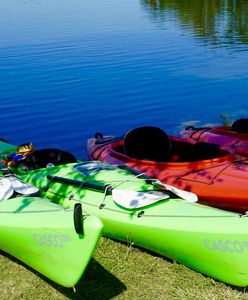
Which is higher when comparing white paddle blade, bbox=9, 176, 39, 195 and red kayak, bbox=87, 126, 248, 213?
white paddle blade, bbox=9, 176, 39, 195

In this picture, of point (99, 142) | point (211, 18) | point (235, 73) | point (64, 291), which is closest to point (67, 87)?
point (235, 73)

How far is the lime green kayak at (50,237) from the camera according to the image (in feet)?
16.2

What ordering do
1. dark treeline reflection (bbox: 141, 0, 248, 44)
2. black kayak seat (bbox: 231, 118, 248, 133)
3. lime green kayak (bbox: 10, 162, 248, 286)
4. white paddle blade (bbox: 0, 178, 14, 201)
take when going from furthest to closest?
dark treeline reflection (bbox: 141, 0, 248, 44)
black kayak seat (bbox: 231, 118, 248, 133)
white paddle blade (bbox: 0, 178, 14, 201)
lime green kayak (bbox: 10, 162, 248, 286)

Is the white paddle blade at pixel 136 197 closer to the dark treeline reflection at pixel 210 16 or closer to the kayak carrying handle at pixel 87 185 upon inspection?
the kayak carrying handle at pixel 87 185

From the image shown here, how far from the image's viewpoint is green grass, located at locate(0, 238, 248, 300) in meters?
5.19

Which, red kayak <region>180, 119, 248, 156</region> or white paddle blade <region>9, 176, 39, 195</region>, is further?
red kayak <region>180, 119, 248, 156</region>

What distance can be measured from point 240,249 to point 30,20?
110 ft

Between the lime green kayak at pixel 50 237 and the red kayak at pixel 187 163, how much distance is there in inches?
88.9

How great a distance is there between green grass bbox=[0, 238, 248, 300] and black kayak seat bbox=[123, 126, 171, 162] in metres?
2.80

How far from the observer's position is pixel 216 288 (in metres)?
5.23

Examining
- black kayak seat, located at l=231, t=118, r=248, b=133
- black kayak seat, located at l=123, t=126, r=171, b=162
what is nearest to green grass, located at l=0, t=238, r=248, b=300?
black kayak seat, located at l=123, t=126, r=171, b=162

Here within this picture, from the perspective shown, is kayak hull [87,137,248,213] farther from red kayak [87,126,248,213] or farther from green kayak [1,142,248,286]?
green kayak [1,142,248,286]

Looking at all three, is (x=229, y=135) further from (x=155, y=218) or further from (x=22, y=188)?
(x=22, y=188)

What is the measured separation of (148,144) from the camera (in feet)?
28.2
